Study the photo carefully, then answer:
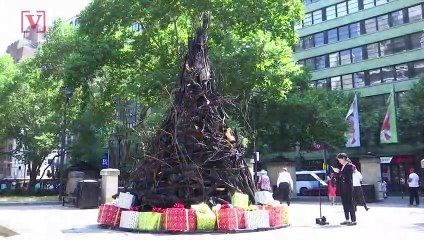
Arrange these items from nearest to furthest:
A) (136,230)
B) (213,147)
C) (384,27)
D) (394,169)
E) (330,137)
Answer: (136,230), (213,147), (330,137), (394,169), (384,27)

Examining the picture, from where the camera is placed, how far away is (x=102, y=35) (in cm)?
2912

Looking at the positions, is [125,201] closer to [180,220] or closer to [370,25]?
[180,220]

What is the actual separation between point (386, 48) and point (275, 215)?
41887 millimetres

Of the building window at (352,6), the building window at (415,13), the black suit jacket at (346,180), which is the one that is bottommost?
the black suit jacket at (346,180)

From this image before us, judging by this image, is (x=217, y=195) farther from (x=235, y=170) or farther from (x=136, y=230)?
(x=136, y=230)

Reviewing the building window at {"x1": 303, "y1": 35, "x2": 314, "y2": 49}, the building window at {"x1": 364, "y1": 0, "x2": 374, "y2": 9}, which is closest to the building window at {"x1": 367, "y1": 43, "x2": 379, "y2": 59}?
the building window at {"x1": 364, "y1": 0, "x2": 374, "y2": 9}

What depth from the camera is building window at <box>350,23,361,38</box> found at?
167 feet

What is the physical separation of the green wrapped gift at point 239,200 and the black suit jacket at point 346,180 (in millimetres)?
2454

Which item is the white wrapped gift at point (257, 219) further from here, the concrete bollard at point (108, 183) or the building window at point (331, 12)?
the building window at point (331, 12)

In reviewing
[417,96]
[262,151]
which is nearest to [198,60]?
[262,151]

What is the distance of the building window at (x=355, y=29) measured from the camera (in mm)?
50906

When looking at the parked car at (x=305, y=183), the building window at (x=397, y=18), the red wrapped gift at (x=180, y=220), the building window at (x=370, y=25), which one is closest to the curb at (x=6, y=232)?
the red wrapped gift at (x=180, y=220)

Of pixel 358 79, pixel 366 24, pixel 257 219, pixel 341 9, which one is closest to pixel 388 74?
pixel 358 79

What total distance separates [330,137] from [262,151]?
15.6 feet
